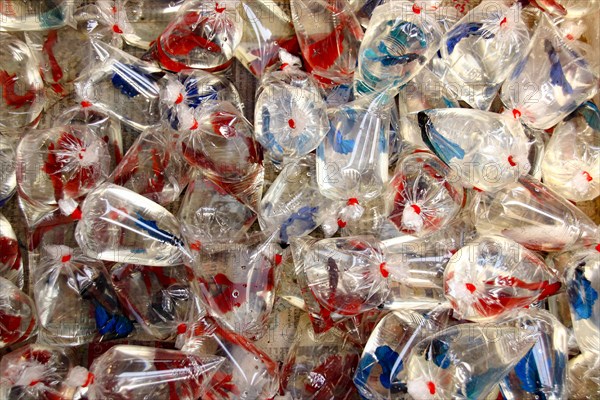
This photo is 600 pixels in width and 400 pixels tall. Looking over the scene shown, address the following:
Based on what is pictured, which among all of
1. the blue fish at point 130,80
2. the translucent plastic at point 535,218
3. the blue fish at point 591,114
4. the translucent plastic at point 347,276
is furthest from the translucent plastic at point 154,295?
the blue fish at point 591,114

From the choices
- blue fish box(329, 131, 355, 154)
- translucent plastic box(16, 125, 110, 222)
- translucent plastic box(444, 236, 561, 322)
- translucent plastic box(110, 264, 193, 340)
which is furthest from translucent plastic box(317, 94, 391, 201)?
translucent plastic box(16, 125, 110, 222)

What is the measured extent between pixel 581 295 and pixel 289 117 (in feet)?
2.10

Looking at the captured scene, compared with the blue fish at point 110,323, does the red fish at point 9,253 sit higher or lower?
higher

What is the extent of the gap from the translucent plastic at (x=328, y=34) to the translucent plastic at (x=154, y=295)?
485 millimetres

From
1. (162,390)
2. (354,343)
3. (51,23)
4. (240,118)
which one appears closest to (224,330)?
(162,390)

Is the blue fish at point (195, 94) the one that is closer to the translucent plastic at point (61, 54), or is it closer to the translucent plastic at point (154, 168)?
the translucent plastic at point (154, 168)

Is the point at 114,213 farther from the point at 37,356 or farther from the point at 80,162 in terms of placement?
the point at 37,356

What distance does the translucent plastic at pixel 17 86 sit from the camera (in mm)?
1085

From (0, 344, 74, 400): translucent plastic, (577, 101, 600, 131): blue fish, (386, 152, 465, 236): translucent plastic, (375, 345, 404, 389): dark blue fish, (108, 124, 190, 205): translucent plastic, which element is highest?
(577, 101, 600, 131): blue fish

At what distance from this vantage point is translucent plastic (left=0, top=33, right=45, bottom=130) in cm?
108

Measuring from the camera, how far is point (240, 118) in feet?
3.43

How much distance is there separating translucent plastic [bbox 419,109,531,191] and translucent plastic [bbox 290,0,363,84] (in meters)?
0.19

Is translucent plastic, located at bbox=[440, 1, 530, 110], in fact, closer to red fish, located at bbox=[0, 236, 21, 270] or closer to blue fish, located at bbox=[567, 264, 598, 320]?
blue fish, located at bbox=[567, 264, 598, 320]

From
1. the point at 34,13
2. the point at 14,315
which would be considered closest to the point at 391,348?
the point at 14,315
